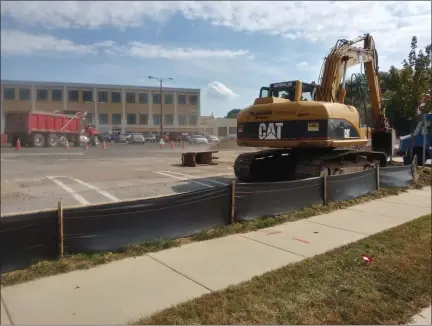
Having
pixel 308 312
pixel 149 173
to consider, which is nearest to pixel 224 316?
pixel 308 312

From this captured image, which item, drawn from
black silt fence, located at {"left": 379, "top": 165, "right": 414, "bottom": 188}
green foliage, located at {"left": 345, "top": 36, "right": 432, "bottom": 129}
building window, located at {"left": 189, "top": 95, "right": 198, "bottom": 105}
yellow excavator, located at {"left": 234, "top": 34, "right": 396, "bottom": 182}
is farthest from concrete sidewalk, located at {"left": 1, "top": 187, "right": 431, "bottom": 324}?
green foliage, located at {"left": 345, "top": 36, "right": 432, "bottom": 129}

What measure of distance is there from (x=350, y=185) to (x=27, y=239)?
6.56 meters

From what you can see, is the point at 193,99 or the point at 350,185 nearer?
the point at 350,185

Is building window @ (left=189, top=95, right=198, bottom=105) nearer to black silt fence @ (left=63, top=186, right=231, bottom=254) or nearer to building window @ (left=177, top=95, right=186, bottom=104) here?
building window @ (left=177, top=95, right=186, bottom=104)

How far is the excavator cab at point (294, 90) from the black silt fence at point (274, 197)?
7.58ft

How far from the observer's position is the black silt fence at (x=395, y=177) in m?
9.26

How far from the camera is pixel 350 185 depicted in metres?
7.89

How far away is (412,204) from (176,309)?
680 cm

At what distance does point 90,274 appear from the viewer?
3637 millimetres

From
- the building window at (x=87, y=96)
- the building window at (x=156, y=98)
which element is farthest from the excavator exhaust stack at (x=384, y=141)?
the building window at (x=87, y=96)

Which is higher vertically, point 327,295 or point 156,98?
point 156,98

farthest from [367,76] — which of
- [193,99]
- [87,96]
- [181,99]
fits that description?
[87,96]

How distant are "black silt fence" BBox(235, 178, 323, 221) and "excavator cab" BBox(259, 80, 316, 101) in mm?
2311

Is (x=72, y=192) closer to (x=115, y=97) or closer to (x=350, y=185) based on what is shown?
(x=115, y=97)
